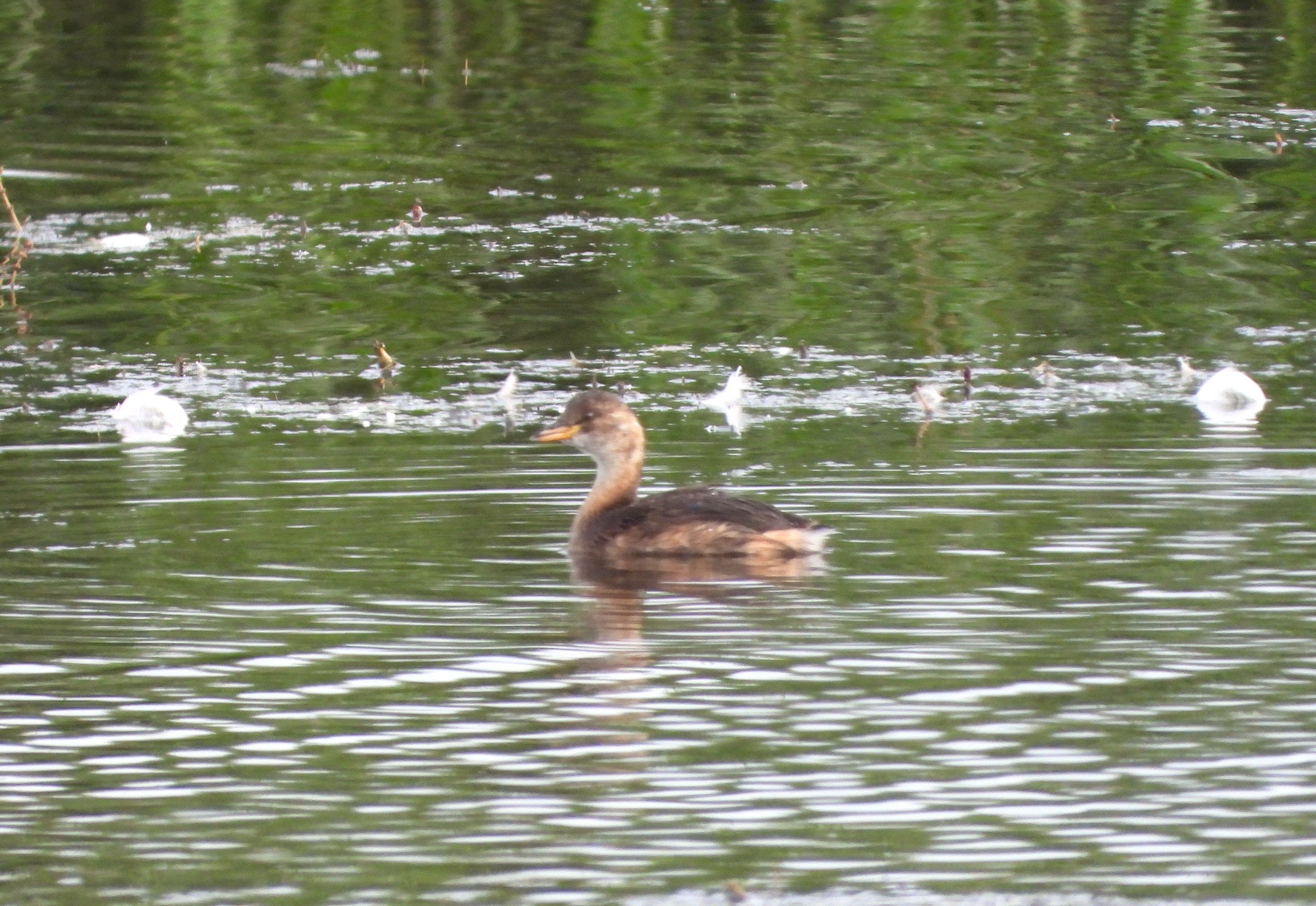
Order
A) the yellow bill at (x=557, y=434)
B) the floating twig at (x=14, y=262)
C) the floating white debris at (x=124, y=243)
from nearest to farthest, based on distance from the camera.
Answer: the yellow bill at (x=557, y=434) → the floating twig at (x=14, y=262) → the floating white debris at (x=124, y=243)

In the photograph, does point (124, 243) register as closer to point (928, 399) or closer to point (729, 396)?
point (729, 396)

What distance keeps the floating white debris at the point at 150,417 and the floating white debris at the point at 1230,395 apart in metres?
4.83

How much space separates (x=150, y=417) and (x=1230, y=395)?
5.11m

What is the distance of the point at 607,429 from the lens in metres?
10.7

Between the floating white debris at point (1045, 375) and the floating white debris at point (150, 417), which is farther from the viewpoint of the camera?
the floating white debris at point (1045, 375)

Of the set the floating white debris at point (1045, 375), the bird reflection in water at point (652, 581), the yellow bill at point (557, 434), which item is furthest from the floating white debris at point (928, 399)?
the bird reflection in water at point (652, 581)

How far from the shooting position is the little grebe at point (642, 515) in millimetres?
9633

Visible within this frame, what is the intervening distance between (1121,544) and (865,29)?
1708cm

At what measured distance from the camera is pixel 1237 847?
586 cm

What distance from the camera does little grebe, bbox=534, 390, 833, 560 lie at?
31.6 feet

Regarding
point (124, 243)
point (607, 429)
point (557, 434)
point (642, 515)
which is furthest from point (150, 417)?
point (124, 243)

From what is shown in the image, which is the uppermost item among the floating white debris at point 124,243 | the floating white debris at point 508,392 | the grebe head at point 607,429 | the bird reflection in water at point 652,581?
the grebe head at point 607,429

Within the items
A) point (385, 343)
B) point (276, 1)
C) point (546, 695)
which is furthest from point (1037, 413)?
point (276, 1)

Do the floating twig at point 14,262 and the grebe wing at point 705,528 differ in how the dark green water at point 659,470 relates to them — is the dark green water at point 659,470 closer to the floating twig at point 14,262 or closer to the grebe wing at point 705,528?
the floating twig at point 14,262
